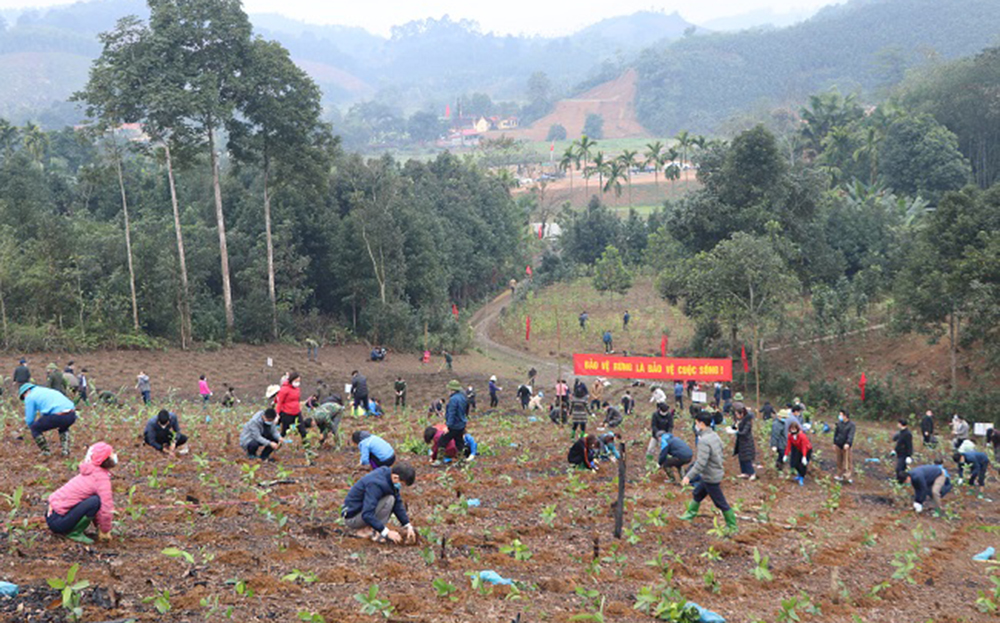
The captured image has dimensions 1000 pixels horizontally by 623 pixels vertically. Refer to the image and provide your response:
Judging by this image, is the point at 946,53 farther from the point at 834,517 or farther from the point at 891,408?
the point at 834,517

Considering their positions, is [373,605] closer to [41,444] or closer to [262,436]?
[262,436]

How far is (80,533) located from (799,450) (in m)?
11.0

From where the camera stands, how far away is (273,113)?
118ft

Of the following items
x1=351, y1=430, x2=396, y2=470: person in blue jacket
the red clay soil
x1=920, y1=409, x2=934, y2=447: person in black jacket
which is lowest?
x1=920, y1=409, x2=934, y2=447: person in black jacket

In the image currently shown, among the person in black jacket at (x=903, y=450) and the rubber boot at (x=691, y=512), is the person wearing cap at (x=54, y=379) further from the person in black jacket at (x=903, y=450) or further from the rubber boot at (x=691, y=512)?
the person in black jacket at (x=903, y=450)

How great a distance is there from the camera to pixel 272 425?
13492 millimetres

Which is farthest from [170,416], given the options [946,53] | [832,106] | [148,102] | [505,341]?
[946,53]

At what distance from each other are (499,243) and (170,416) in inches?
1759

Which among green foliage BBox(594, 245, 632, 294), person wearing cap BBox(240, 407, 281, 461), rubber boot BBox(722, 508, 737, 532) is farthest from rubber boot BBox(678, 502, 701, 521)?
green foliage BBox(594, 245, 632, 294)

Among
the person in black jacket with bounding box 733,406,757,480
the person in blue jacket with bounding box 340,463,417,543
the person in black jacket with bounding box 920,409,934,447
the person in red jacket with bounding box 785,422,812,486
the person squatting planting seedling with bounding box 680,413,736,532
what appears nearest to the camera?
the person in blue jacket with bounding box 340,463,417,543

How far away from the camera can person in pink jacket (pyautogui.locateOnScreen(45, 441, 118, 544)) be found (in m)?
8.66

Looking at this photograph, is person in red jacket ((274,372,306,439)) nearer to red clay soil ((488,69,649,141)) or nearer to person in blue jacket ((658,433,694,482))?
person in blue jacket ((658,433,694,482))

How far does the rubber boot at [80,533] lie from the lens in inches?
344

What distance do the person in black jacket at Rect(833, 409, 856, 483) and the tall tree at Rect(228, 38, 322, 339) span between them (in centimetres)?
2619
